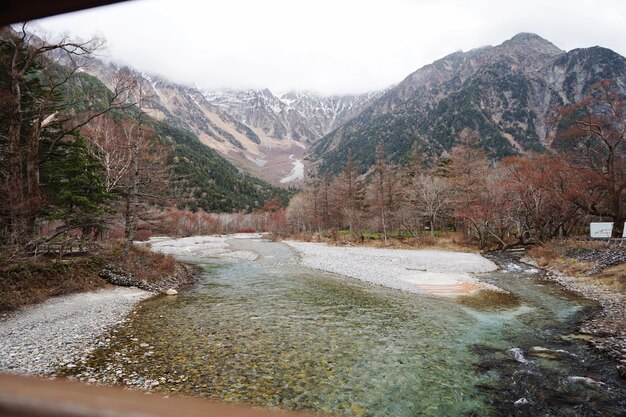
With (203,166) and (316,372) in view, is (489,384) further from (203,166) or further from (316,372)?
(203,166)

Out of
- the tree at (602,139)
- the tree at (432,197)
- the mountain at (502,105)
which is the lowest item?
the tree at (432,197)

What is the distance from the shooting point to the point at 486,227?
34625 millimetres

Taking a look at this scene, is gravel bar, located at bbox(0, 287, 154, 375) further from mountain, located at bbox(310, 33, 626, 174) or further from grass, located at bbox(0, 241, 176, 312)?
mountain, located at bbox(310, 33, 626, 174)

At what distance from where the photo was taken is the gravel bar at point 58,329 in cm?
764

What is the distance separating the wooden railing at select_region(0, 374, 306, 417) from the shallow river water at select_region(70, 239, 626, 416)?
6.12m

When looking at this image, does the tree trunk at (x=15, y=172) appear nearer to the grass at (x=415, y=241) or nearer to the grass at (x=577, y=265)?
the grass at (x=577, y=265)

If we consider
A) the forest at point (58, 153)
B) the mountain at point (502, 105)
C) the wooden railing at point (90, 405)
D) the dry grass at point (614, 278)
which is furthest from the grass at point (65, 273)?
the mountain at point (502, 105)

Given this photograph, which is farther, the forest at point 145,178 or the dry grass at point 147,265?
the dry grass at point 147,265

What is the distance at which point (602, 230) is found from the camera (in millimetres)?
27438

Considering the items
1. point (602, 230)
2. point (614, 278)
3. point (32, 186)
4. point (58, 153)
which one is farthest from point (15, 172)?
point (602, 230)

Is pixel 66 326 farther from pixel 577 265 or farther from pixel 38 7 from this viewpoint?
pixel 577 265

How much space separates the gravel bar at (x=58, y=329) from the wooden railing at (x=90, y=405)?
8389mm

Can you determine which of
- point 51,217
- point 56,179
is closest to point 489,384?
point 51,217

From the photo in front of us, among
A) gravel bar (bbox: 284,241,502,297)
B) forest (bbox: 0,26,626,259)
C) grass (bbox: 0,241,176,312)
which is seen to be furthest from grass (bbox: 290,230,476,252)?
grass (bbox: 0,241,176,312)
